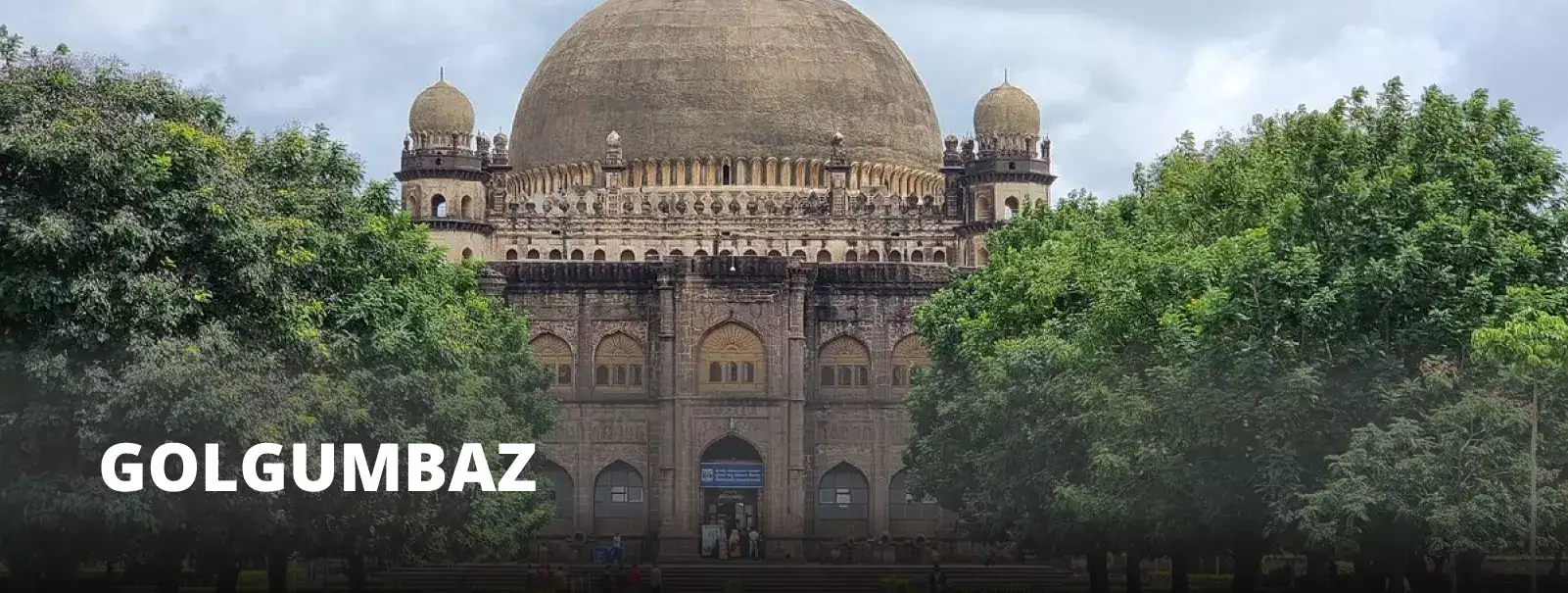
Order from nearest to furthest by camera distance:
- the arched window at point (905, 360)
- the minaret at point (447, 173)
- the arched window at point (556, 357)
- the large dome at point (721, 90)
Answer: the arched window at point (556, 357) → the arched window at point (905, 360) → the minaret at point (447, 173) → the large dome at point (721, 90)

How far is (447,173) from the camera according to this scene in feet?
294

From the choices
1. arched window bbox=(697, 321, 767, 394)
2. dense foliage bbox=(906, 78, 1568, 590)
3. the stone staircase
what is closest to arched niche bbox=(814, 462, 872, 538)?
arched window bbox=(697, 321, 767, 394)

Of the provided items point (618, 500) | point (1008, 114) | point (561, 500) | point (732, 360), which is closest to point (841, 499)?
point (732, 360)

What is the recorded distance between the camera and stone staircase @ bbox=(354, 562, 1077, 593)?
6272 cm

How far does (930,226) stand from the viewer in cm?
9200

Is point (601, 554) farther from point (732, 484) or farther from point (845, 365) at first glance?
point (845, 365)

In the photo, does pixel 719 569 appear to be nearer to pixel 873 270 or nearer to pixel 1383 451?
pixel 873 270

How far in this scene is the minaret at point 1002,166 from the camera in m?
90.2

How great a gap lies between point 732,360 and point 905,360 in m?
4.93

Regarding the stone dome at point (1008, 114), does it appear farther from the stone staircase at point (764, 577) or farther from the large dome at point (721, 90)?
the stone staircase at point (764, 577)

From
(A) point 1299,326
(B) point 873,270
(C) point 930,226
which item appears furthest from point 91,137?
(C) point 930,226

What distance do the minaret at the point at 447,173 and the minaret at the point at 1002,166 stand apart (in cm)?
1538

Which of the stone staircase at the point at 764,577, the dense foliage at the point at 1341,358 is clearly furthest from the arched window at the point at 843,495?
the dense foliage at the point at 1341,358

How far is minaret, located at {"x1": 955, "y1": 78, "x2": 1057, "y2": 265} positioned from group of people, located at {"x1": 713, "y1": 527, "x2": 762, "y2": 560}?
1575 centimetres
